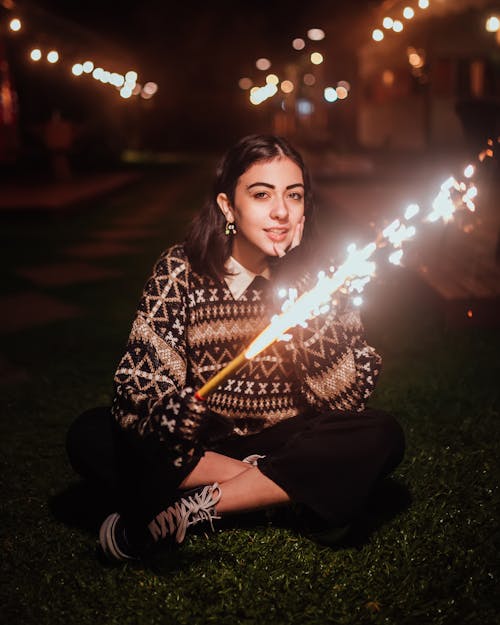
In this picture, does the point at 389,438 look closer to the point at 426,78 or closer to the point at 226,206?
the point at 226,206

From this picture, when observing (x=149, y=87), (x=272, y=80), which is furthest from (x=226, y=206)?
(x=149, y=87)

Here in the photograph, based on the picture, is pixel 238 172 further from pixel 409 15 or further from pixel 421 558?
pixel 409 15

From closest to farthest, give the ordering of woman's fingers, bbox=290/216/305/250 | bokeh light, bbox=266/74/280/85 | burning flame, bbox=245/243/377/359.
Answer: burning flame, bbox=245/243/377/359
woman's fingers, bbox=290/216/305/250
bokeh light, bbox=266/74/280/85

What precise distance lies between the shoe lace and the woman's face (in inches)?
38.6

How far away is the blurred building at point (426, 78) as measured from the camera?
87.2 ft

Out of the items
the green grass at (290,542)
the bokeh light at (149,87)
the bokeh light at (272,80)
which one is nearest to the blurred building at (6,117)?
the bokeh light at (272,80)

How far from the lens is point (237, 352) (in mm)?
3217

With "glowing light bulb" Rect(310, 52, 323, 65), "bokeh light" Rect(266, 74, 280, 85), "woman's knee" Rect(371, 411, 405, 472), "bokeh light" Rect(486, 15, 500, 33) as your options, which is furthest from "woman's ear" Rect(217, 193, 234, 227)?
"bokeh light" Rect(266, 74, 280, 85)

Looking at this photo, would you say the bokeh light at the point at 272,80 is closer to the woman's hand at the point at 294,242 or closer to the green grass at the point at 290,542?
the green grass at the point at 290,542

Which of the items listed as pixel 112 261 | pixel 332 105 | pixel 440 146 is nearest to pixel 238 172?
pixel 112 261

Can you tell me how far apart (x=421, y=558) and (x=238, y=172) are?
1.75 meters

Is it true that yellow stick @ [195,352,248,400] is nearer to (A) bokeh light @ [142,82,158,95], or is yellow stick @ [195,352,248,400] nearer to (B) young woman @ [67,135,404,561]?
(B) young woman @ [67,135,404,561]

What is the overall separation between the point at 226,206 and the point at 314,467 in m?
1.11

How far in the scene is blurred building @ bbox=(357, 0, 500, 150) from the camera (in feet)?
87.2
